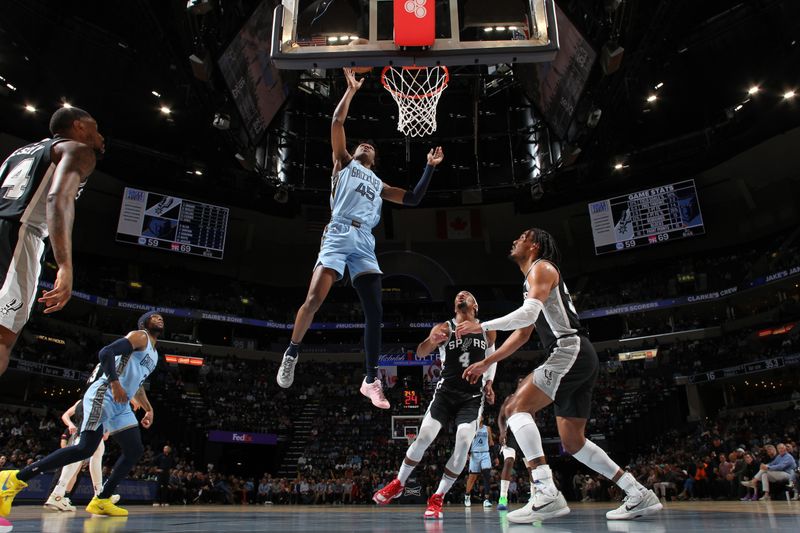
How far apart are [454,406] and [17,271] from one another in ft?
14.7

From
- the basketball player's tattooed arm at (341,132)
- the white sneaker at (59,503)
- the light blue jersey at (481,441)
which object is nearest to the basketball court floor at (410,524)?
the white sneaker at (59,503)

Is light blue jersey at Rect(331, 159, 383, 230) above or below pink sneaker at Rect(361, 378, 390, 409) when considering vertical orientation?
above

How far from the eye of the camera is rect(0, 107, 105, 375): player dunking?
10.6 ft

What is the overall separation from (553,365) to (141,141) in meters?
25.2

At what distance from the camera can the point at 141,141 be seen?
25.6 meters

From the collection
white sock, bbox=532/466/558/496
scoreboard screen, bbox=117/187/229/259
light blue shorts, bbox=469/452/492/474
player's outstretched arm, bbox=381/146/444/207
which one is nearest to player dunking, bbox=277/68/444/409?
player's outstretched arm, bbox=381/146/444/207

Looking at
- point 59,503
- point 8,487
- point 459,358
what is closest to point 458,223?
point 459,358

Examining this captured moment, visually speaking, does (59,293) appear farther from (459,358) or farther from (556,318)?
(459,358)

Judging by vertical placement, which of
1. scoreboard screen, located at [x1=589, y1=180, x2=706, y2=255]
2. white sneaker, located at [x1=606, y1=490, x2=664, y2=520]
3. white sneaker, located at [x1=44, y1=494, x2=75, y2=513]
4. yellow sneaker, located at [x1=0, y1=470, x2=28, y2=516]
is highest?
scoreboard screen, located at [x1=589, y1=180, x2=706, y2=255]

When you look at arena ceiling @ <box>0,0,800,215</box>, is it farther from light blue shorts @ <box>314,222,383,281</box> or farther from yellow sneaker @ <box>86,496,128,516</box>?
yellow sneaker @ <box>86,496,128,516</box>

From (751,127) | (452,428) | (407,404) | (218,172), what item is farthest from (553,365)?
(751,127)

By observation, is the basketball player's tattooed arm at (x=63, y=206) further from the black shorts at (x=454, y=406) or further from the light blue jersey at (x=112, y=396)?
the black shorts at (x=454, y=406)

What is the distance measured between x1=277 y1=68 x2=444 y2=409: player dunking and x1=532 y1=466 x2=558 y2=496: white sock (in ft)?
5.41

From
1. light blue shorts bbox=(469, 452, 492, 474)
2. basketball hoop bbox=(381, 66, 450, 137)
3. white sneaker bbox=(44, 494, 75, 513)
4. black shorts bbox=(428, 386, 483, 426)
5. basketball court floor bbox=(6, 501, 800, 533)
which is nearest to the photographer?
basketball court floor bbox=(6, 501, 800, 533)
